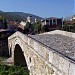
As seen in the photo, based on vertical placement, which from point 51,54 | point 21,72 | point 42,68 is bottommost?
point 21,72

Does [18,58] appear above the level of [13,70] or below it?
above

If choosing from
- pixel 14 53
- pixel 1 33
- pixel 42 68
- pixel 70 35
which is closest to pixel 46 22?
pixel 1 33

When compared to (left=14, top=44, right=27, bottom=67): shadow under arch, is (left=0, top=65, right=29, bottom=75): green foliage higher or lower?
lower

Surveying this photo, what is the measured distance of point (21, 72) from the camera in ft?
69.2

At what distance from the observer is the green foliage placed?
68.0 ft

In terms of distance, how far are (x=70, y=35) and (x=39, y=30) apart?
3729 centimetres

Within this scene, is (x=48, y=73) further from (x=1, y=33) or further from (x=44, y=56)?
(x=1, y=33)

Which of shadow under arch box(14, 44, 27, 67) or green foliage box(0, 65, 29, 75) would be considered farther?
shadow under arch box(14, 44, 27, 67)

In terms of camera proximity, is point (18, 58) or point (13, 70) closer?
point (13, 70)

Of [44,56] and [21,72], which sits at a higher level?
[44,56]

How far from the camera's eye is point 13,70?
2177 cm

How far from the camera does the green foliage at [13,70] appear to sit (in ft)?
68.0

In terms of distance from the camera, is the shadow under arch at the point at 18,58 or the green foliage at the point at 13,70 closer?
the green foliage at the point at 13,70

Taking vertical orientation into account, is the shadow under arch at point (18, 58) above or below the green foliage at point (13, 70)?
above
